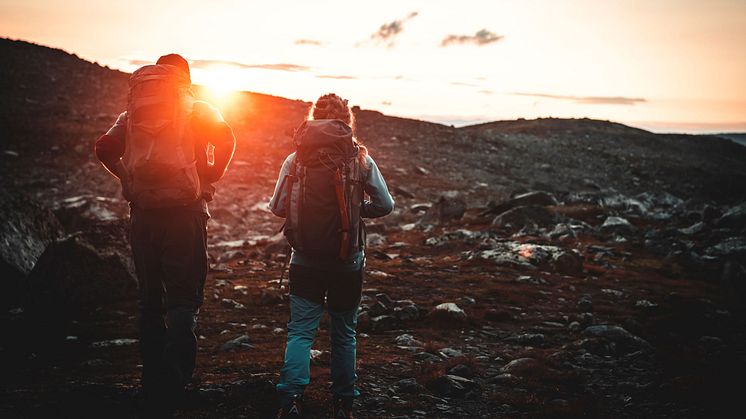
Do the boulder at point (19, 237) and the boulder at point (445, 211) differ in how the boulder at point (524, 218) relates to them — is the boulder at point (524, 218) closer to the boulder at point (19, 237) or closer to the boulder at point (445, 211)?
the boulder at point (445, 211)

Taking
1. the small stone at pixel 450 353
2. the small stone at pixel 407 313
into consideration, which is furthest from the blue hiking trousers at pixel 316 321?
the small stone at pixel 407 313

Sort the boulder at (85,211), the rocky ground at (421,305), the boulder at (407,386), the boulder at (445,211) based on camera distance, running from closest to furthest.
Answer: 1. the rocky ground at (421,305)
2. the boulder at (407,386)
3. the boulder at (85,211)
4. the boulder at (445,211)

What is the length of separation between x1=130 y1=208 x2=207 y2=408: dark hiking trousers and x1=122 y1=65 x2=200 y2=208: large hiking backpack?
175mm

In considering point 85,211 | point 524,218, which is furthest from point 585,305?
point 85,211

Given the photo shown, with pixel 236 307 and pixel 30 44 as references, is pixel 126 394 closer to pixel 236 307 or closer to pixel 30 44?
pixel 236 307

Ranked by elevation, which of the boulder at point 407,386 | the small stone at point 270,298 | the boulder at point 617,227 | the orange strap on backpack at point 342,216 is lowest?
the small stone at point 270,298

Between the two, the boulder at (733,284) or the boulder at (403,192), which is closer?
the boulder at (733,284)

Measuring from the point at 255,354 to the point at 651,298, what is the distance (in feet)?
30.1

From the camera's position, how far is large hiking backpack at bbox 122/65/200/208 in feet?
14.9

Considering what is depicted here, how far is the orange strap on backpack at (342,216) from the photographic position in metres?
4.68

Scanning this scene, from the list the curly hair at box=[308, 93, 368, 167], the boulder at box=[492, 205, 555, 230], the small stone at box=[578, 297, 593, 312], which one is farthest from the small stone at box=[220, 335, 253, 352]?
the boulder at box=[492, 205, 555, 230]

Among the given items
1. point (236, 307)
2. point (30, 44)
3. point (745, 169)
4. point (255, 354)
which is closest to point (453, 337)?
point (255, 354)

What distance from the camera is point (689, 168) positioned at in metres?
54.4

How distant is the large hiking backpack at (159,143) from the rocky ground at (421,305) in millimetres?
2032
